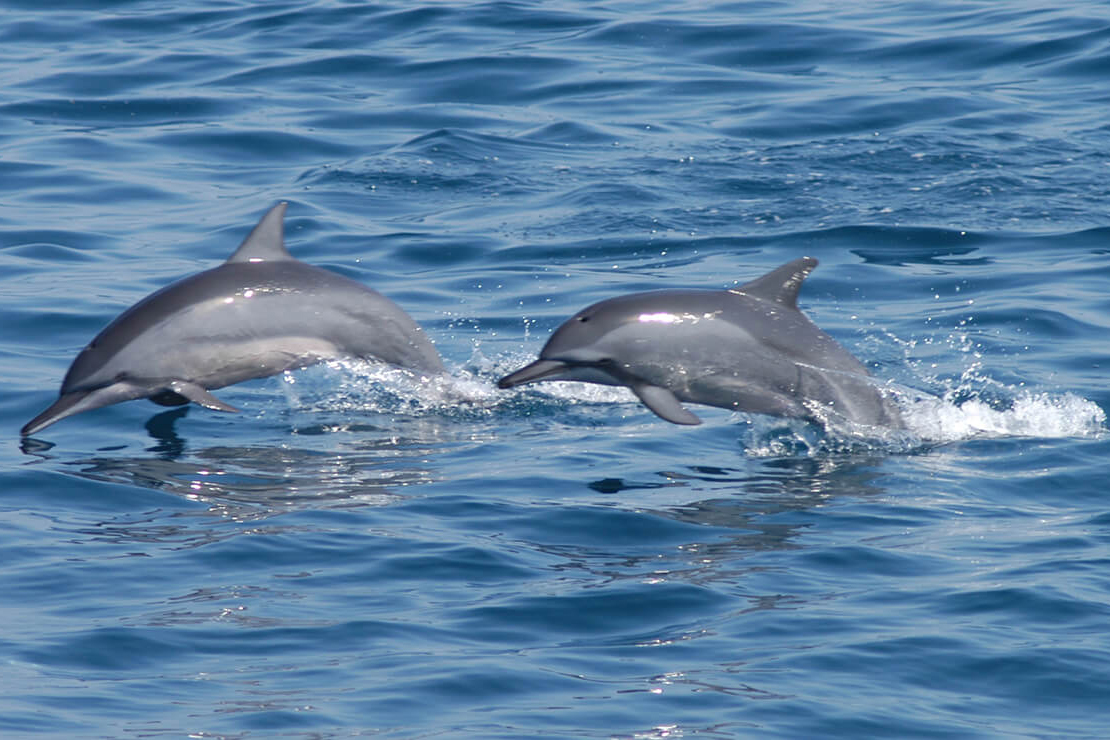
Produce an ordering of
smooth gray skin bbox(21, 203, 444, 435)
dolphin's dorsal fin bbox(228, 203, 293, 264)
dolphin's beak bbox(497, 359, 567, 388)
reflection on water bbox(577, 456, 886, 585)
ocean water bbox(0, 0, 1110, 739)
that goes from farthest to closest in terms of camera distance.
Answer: dolphin's dorsal fin bbox(228, 203, 293, 264) < smooth gray skin bbox(21, 203, 444, 435) < dolphin's beak bbox(497, 359, 567, 388) < reflection on water bbox(577, 456, 886, 585) < ocean water bbox(0, 0, 1110, 739)

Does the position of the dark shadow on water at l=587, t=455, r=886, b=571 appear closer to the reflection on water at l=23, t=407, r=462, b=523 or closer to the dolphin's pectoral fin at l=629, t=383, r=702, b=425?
the dolphin's pectoral fin at l=629, t=383, r=702, b=425

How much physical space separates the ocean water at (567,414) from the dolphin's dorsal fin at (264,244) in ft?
2.99

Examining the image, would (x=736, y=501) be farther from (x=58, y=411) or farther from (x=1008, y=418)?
(x=58, y=411)

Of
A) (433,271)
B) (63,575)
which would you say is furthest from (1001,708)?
(433,271)

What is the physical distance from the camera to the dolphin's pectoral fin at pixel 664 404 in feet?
30.3

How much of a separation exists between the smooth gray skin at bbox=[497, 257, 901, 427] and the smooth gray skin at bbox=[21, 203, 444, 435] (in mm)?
1080

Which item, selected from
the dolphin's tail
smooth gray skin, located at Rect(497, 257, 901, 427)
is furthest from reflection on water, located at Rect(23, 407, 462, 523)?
smooth gray skin, located at Rect(497, 257, 901, 427)

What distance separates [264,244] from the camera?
34.0 feet

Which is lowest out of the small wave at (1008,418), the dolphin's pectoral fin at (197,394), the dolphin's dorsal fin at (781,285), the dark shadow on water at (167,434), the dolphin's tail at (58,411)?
the dark shadow on water at (167,434)

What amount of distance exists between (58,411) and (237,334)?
40.9 inches

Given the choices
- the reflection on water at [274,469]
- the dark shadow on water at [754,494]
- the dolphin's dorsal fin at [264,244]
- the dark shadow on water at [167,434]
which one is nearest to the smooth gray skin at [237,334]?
the dolphin's dorsal fin at [264,244]

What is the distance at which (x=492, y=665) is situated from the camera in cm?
654

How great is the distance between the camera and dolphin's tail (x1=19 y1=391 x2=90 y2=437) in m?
9.61

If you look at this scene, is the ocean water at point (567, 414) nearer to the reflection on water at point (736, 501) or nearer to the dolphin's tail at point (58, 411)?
the reflection on water at point (736, 501)
